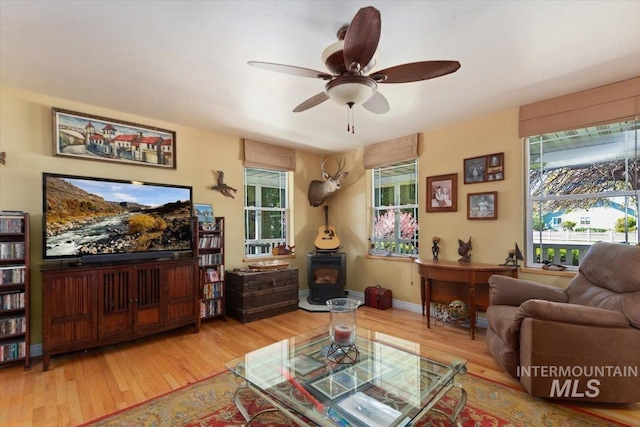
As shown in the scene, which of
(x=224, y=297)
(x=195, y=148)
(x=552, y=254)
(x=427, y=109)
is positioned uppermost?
Result: (x=427, y=109)

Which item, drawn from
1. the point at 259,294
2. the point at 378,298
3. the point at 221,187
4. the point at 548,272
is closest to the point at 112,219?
the point at 221,187

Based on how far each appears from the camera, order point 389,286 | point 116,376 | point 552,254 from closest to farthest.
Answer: point 116,376 < point 552,254 < point 389,286

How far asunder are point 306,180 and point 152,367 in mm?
3291

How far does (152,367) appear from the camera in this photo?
250cm

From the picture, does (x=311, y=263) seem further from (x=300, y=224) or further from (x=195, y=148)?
(x=195, y=148)

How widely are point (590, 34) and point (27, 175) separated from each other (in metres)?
4.57

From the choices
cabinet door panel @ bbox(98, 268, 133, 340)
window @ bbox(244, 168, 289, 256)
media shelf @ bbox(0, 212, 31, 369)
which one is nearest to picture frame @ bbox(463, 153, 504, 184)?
window @ bbox(244, 168, 289, 256)

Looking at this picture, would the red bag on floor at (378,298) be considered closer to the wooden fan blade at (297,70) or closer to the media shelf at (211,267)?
the media shelf at (211,267)

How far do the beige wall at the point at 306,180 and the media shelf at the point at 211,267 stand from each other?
14.0 inches

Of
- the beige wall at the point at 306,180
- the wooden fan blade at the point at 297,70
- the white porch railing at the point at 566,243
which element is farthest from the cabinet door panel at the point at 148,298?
the white porch railing at the point at 566,243

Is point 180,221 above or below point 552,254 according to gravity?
above

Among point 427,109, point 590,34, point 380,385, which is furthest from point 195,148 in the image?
point 590,34

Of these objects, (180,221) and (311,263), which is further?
(311,263)

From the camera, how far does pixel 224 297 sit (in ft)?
12.2
